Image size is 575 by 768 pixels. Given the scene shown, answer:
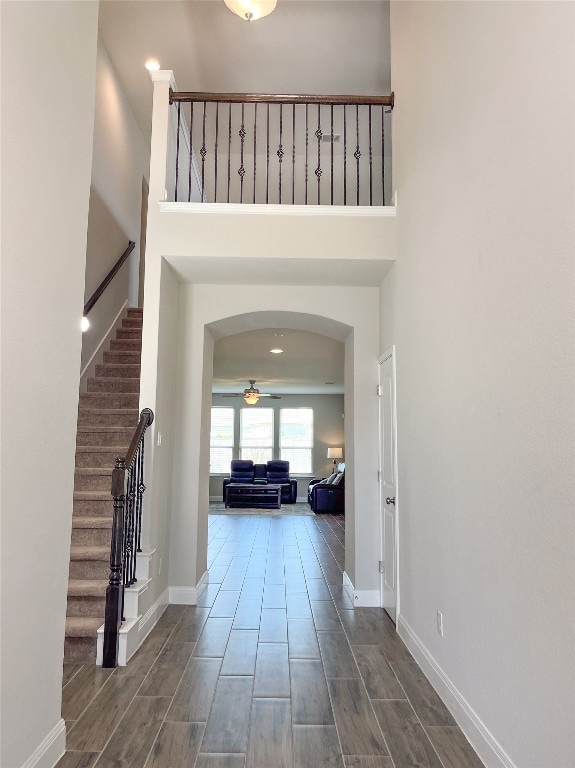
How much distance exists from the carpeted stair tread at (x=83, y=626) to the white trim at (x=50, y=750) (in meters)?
1.10

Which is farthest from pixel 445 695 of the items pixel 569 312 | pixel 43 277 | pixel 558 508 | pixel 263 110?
pixel 263 110

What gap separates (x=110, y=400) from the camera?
546 centimetres

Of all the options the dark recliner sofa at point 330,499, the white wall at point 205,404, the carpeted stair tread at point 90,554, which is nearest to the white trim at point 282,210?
the white wall at point 205,404

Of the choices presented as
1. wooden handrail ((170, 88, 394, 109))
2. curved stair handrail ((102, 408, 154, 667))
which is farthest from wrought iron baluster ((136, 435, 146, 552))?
wooden handrail ((170, 88, 394, 109))

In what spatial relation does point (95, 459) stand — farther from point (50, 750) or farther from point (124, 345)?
point (50, 750)

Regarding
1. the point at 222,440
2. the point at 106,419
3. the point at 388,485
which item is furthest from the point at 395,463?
the point at 222,440

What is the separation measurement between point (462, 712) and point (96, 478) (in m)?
3.07

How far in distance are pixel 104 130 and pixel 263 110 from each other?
1953 millimetres

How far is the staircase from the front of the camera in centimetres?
350

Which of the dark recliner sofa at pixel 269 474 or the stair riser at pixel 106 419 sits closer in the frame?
the stair riser at pixel 106 419

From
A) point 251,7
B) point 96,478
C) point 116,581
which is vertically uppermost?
point 251,7

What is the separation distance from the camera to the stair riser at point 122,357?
240 inches

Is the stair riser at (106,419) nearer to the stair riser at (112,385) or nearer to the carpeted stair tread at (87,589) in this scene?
the stair riser at (112,385)

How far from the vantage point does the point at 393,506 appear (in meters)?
4.26
